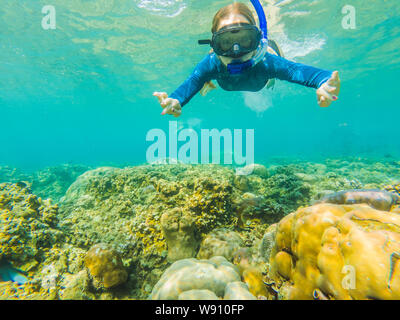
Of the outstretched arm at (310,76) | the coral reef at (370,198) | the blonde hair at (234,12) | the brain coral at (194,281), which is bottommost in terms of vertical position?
the brain coral at (194,281)

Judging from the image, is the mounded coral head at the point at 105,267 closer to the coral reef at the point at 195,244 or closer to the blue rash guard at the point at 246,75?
the coral reef at the point at 195,244

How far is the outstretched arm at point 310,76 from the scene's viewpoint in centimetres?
268

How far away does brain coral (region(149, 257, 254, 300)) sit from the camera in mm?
2146

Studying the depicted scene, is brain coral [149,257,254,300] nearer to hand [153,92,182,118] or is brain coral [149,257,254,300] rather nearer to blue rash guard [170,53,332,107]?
hand [153,92,182,118]

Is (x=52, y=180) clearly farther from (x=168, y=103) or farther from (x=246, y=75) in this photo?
(x=246, y=75)

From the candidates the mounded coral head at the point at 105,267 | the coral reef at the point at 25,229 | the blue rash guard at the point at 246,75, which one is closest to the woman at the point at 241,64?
the blue rash guard at the point at 246,75

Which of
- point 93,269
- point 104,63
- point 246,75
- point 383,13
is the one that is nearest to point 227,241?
point 93,269

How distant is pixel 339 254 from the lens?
166 centimetres

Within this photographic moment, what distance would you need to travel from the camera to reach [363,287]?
1.41 m

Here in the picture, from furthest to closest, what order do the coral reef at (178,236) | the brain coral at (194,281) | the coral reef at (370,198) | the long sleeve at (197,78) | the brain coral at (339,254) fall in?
the long sleeve at (197,78) → the coral reef at (178,236) → the coral reef at (370,198) → the brain coral at (194,281) → the brain coral at (339,254)

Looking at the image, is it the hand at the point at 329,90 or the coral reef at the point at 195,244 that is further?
the hand at the point at 329,90

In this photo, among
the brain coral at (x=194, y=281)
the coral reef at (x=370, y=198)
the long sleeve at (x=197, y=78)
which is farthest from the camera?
the long sleeve at (x=197, y=78)

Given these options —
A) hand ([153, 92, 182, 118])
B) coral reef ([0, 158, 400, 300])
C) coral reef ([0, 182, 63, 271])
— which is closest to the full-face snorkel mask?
hand ([153, 92, 182, 118])

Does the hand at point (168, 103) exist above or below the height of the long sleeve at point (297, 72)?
below
